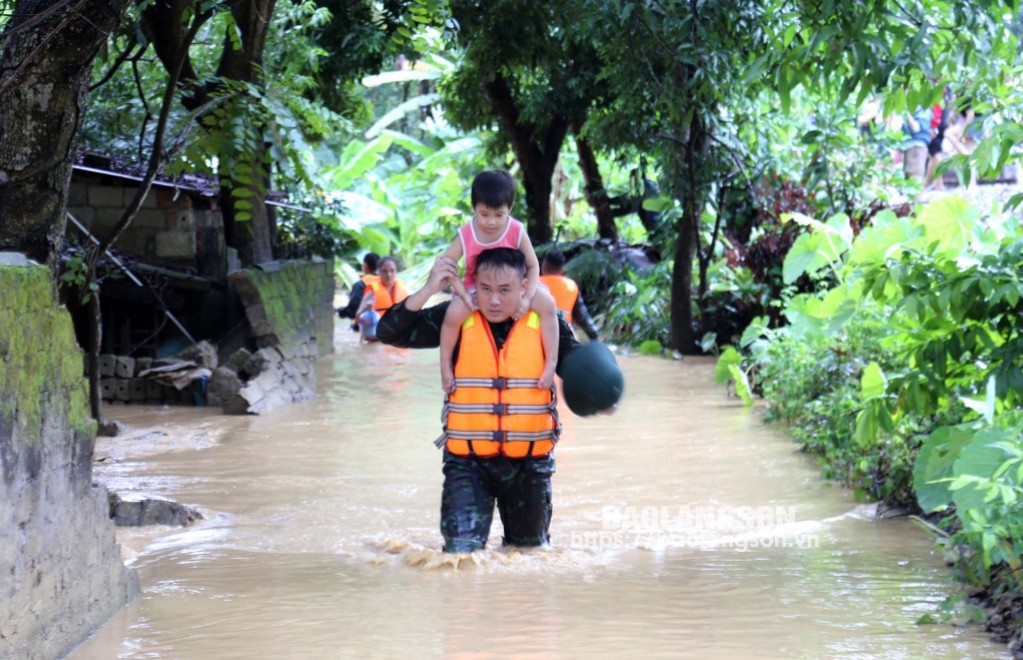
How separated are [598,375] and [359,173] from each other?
20.1 meters

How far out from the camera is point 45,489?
429 cm

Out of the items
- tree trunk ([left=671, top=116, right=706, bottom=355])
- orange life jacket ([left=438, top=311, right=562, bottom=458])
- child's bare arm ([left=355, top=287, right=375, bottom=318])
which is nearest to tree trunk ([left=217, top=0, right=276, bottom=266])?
orange life jacket ([left=438, top=311, right=562, bottom=458])

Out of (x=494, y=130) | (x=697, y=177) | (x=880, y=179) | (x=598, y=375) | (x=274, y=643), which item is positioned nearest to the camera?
(x=274, y=643)

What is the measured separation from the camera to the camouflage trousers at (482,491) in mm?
5609

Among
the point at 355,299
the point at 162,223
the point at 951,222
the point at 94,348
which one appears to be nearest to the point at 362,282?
the point at 355,299

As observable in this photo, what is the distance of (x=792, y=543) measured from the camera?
6453mm

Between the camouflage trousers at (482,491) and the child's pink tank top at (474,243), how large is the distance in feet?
2.63

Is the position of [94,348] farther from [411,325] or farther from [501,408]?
[501,408]

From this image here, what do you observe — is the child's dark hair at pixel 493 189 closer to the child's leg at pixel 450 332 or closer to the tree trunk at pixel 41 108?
the child's leg at pixel 450 332

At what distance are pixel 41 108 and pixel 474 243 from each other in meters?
1.85

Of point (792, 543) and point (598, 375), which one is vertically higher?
point (598, 375)

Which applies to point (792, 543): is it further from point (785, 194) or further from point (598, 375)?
point (785, 194)

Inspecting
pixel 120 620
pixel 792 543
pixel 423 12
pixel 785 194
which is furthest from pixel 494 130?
pixel 120 620

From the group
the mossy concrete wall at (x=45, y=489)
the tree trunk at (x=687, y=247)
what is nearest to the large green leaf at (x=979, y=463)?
the mossy concrete wall at (x=45, y=489)
